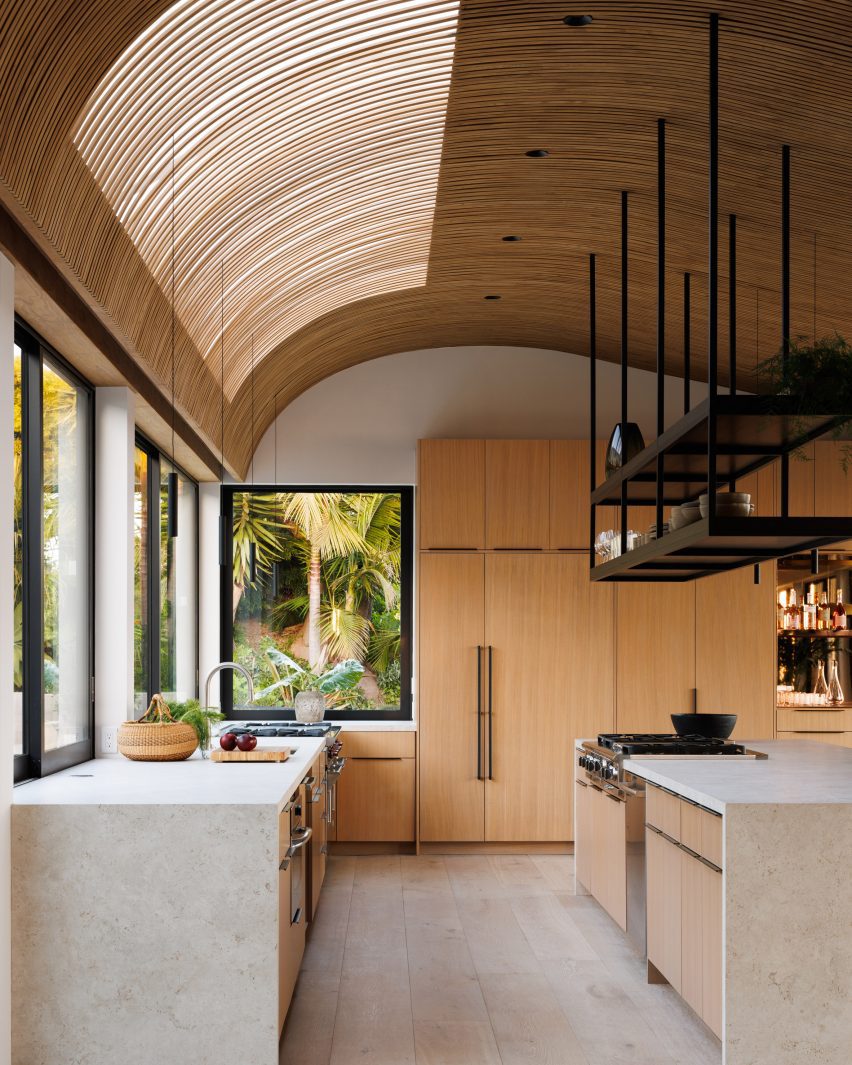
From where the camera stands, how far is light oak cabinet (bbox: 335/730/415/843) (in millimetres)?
7520

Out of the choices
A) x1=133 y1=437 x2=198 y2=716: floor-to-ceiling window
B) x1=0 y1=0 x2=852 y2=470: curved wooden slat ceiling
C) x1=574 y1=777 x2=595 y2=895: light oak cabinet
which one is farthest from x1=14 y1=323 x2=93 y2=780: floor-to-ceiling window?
x1=574 y1=777 x2=595 y2=895: light oak cabinet

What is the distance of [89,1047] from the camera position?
3547 millimetres

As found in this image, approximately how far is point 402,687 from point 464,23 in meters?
5.40

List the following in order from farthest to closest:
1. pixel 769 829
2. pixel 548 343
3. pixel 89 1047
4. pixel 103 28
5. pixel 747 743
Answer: pixel 548 343 < pixel 747 743 < pixel 769 829 < pixel 89 1047 < pixel 103 28

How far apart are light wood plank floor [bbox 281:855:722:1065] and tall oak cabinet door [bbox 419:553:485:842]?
725 mm

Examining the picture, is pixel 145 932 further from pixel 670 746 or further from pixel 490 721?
pixel 490 721

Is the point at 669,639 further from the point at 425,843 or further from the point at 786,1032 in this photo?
the point at 786,1032

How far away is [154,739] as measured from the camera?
4688 millimetres

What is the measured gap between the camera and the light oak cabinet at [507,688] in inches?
296

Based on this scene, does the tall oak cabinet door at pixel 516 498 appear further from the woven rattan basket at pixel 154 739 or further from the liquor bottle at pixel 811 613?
the woven rattan basket at pixel 154 739

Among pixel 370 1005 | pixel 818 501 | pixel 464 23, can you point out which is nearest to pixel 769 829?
pixel 370 1005

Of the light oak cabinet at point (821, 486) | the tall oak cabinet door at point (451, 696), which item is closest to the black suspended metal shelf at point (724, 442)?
the tall oak cabinet door at point (451, 696)

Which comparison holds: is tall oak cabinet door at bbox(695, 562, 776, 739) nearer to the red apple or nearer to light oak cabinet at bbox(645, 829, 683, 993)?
light oak cabinet at bbox(645, 829, 683, 993)

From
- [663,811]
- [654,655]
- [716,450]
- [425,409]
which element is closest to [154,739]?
[663,811]
